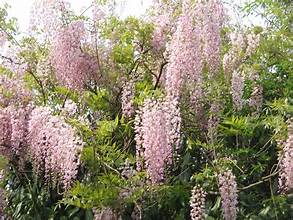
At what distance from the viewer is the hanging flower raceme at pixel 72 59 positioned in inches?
175

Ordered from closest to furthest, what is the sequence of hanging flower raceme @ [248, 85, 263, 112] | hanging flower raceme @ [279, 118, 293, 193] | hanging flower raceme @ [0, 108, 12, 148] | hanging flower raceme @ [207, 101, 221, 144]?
1. hanging flower raceme @ [279, 118, 293, 193]
2. hanging flower raceme @ [207, 101, 221, 144]
3. hanging flower raceme @ [0, 108, 12, 148]
4. hanging flower raceme @ [248, 85, 263, 112]

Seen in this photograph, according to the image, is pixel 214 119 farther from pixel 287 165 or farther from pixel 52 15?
pixel 52 15

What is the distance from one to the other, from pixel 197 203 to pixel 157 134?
0.50 metres

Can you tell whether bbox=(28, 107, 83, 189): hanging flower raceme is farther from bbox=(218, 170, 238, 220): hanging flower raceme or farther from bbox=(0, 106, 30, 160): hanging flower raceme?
bbox=(218, 170, 238, 220): hanging flower raceme

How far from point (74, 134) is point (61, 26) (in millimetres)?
1073

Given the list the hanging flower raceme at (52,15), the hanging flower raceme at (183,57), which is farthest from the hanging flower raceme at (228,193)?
the hanging flower raceme at (52,15)

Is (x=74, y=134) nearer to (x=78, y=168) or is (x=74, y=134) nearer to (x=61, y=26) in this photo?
(x=78, y=168)

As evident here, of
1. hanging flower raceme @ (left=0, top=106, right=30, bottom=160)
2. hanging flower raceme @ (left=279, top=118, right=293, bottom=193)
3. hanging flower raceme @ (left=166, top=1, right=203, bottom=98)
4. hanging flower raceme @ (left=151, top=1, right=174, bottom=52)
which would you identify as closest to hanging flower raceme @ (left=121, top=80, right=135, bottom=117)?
hanging flower raceme @ (left=166, top=1, right=203, bottom=98)

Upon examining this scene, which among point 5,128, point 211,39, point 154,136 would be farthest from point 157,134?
point 5,128

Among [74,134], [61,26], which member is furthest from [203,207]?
[61,26]

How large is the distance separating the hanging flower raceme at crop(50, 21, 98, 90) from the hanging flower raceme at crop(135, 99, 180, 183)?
77cm

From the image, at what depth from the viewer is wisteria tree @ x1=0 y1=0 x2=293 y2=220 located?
3.78 m

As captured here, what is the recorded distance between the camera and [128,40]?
4.51 m

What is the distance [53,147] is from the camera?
4.01 meters
